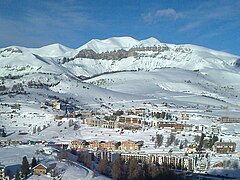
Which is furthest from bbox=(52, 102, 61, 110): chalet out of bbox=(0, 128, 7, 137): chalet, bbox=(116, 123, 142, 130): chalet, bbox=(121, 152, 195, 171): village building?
bbox=(121, 152, 195, 171): village building

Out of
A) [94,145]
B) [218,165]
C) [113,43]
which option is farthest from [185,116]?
[113,43]

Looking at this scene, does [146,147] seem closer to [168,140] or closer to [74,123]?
[168,140]

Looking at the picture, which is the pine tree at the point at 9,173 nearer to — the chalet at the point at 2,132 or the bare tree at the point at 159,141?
the bare tree at the point at 159,141

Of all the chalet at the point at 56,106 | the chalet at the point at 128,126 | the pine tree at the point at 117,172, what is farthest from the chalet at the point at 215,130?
the chalet at the point at 56,106

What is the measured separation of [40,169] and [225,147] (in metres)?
9.32

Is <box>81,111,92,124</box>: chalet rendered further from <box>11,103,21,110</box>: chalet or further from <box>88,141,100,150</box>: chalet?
<box>88,141,100,150</box>: chalet

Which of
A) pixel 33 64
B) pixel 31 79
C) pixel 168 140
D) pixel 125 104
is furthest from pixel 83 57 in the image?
pixel 168 140

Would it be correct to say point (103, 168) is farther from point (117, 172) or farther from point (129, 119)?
point (129, 119)

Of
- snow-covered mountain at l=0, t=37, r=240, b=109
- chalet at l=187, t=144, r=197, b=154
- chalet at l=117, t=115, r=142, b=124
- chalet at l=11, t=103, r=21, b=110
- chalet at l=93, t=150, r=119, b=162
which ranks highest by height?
snow-covered mountain at l=0, t=37, r=240, b=109

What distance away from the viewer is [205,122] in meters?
24.3

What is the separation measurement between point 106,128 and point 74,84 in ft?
67.9

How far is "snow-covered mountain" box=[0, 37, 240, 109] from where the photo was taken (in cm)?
4109

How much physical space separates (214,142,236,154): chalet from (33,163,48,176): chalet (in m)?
8.84

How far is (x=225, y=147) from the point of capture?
56.0ft
